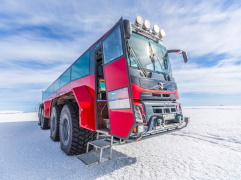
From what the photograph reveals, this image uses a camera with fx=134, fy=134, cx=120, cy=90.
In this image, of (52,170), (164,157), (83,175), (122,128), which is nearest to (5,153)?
(52,170)

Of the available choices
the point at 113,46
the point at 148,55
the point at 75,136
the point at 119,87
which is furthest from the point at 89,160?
the point at 148,55

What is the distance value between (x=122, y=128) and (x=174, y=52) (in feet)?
9.79

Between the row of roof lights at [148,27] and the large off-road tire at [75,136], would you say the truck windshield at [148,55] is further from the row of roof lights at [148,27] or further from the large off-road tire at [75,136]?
the large off-road tire at [75,136]

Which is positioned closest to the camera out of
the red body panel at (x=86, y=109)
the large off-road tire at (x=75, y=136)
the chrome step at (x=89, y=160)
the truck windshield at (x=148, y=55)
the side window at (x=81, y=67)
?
the chrome step at (x=89, y=160)

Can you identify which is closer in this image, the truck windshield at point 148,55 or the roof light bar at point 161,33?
the truck windshield at point 148,55

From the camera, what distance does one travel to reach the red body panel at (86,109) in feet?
9.68

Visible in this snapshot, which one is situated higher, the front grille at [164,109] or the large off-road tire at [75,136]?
Result: the front grille at [164,109]

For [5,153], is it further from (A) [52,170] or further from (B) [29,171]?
(A) [52,170]

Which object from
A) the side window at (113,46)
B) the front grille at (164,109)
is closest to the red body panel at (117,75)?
the side window at (113,46)

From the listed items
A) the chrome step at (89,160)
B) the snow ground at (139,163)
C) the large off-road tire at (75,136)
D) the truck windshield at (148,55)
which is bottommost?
the snow ground at (139,163)

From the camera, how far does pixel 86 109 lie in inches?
119

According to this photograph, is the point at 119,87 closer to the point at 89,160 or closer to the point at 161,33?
the point at 89,160

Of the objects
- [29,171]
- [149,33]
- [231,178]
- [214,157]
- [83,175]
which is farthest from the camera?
[149,33]

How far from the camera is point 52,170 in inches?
100
